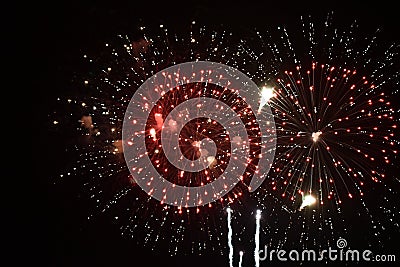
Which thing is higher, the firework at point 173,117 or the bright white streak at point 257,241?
the firework at point 173,117

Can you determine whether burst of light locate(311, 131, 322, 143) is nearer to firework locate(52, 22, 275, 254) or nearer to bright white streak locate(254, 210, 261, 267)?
firework locate(52, 22, 275, 254)

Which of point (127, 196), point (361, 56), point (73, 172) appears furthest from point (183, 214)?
point (361, 56)

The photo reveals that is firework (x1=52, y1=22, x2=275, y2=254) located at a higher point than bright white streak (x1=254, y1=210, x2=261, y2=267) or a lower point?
higher

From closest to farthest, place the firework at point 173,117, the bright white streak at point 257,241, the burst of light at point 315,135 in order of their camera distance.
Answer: the firework at point 173,117 < the burst of light at point 315,135 < the bright white streak at point 257,241

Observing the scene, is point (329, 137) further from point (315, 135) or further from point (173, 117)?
point (173, 117)

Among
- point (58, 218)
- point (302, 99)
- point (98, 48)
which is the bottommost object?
point (58, 218)

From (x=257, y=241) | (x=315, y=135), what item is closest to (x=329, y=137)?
(x=315, y=135)

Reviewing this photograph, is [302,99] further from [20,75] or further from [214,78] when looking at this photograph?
[20,75]

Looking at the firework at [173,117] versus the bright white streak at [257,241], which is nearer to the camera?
the firework at [173,117]

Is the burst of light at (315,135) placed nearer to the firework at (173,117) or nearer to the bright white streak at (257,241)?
the firework at (173,117)

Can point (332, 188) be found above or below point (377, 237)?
above

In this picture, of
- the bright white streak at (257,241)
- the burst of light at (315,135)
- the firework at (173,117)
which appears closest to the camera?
the firework at (173,117)
